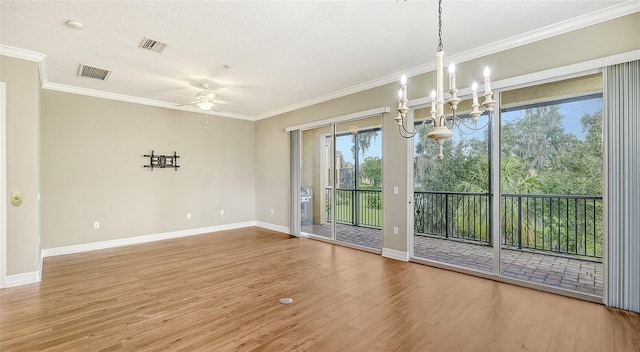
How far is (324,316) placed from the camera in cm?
279

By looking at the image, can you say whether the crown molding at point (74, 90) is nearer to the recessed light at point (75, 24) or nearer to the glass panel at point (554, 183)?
the recessed light at point (75, 24)

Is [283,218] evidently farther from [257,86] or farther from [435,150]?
[435,150]

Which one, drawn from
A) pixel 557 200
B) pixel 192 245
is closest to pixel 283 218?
pixel 192 245

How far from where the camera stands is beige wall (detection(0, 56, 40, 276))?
3.63 m

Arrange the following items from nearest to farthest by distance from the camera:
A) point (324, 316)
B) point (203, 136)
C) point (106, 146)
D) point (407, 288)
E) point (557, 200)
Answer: point (324, 316) < point (407, 288) < point (557, 200) < point (106, 146) < point (203, 136)

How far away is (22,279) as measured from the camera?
3.68 meters

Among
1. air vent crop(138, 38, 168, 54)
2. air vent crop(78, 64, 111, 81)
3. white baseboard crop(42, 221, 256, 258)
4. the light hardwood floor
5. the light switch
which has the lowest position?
the light hardwood floor

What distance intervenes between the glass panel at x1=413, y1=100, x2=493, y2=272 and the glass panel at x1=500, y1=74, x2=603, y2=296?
66 centimetres

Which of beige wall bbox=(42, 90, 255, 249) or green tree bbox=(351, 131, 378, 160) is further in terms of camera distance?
green tree bbox=(351, 131, 378, 160)

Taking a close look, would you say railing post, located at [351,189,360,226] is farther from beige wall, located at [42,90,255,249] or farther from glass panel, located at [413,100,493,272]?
beige wall, located at [42,90,255,249]

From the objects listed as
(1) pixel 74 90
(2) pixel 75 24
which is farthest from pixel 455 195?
(1) pixel 74 90

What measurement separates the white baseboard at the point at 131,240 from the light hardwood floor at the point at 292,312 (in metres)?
0.76

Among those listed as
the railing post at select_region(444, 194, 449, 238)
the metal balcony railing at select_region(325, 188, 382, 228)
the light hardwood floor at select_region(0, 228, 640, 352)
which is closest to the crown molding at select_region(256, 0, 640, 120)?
the metal balcony railing at select_region(325, 188, 382, 228)

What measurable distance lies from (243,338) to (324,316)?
31.1 inches
